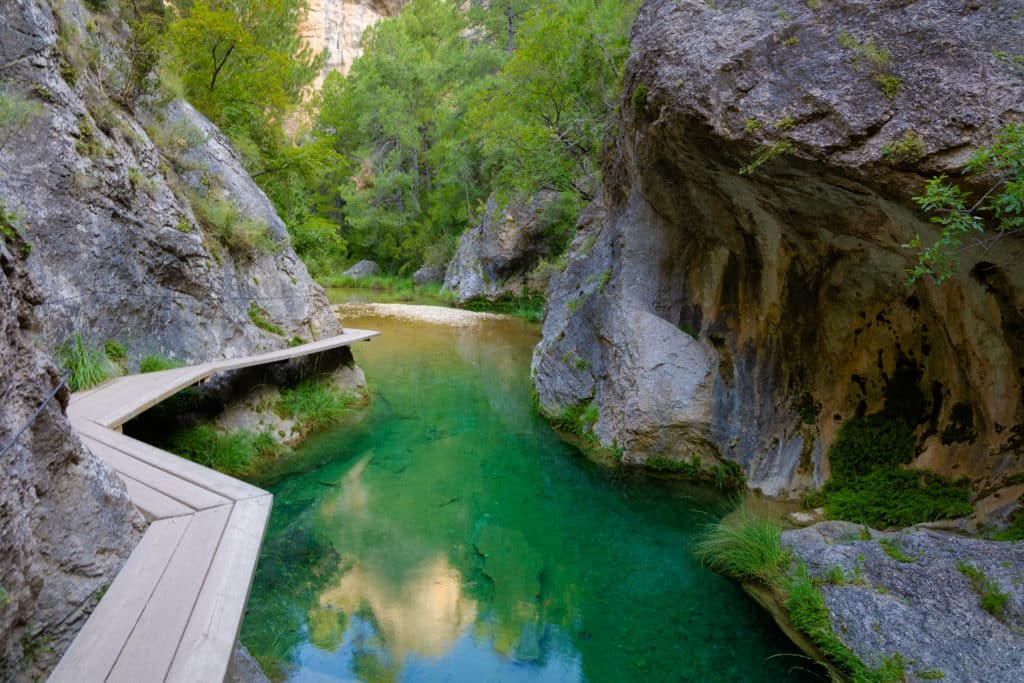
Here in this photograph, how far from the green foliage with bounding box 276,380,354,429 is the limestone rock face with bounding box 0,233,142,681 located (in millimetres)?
6147

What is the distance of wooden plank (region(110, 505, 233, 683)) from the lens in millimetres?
2586

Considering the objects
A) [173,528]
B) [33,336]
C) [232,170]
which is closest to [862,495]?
[173,528]

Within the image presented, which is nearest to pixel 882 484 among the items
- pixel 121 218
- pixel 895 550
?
pixel 895 550

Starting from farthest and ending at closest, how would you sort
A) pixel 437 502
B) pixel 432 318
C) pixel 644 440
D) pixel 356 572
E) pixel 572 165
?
pixel 432 318
pixel 572 165
pixel 644 440
pixel 437 502
pixel 356 572

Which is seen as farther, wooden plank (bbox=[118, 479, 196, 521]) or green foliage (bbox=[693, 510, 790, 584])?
green foliage (bbox=[693, 510, 790, 584])

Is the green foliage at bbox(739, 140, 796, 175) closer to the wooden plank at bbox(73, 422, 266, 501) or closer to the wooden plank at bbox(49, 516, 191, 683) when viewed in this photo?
the wooden plank at bbox(73, 422, 266, 501)

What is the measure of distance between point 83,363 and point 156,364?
98 centimetres

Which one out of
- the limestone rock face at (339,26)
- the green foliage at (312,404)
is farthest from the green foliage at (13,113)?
the limestone rock face at (339,26)

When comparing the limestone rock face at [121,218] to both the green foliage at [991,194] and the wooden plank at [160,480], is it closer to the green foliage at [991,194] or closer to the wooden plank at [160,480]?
the wooden plank at [160,480]

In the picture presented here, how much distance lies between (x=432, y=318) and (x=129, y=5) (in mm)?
13172

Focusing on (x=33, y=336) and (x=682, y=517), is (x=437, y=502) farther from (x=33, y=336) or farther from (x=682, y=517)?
A: (x=33, y=336)

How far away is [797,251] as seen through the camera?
6848mm

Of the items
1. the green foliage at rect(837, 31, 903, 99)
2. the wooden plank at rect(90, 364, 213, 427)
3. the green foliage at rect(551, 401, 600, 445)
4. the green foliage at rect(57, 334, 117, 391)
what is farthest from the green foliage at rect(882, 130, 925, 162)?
the green foliage at rect(57, 334, 117, 391)

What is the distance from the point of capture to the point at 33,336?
3.10m
